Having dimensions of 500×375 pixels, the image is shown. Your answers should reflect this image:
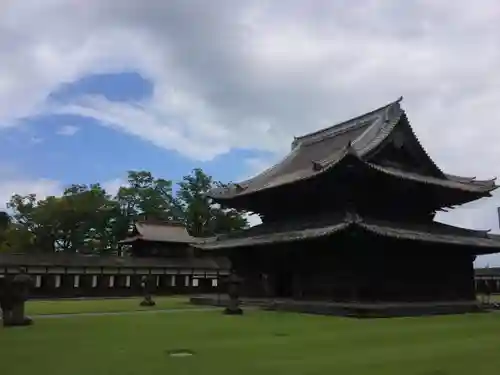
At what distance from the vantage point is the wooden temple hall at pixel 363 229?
2517 cm

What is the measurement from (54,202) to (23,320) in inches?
1965

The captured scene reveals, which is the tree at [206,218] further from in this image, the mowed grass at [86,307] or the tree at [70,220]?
the mowed grass at [86,307]

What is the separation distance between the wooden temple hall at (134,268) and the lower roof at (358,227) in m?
14.6

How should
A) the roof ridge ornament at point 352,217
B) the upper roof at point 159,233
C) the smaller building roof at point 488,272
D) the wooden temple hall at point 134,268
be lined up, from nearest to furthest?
the roof ridge ornament at point 352,217 → the wooden temple hall at point 134,268 → the upper roof at point 159,233 → the smaller building roof at point 488,272

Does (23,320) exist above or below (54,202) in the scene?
below

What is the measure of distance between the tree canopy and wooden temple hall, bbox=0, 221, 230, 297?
32.3 feet

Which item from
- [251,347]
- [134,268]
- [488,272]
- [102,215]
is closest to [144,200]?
[102,215]

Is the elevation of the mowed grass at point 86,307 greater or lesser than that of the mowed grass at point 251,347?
lesser

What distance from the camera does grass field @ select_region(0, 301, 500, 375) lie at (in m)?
9.43

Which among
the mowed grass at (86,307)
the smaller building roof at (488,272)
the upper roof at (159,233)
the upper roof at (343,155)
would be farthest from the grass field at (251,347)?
the smaller building roof at (488,272)

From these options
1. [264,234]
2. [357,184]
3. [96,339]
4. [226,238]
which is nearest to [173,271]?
[226,238]

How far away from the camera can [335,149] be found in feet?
109

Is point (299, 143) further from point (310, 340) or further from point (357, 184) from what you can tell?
point (310, 340)

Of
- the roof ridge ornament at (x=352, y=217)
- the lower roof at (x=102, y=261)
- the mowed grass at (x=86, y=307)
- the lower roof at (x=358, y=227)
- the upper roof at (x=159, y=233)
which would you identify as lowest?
the mowed grass at (x=86, y=307)
